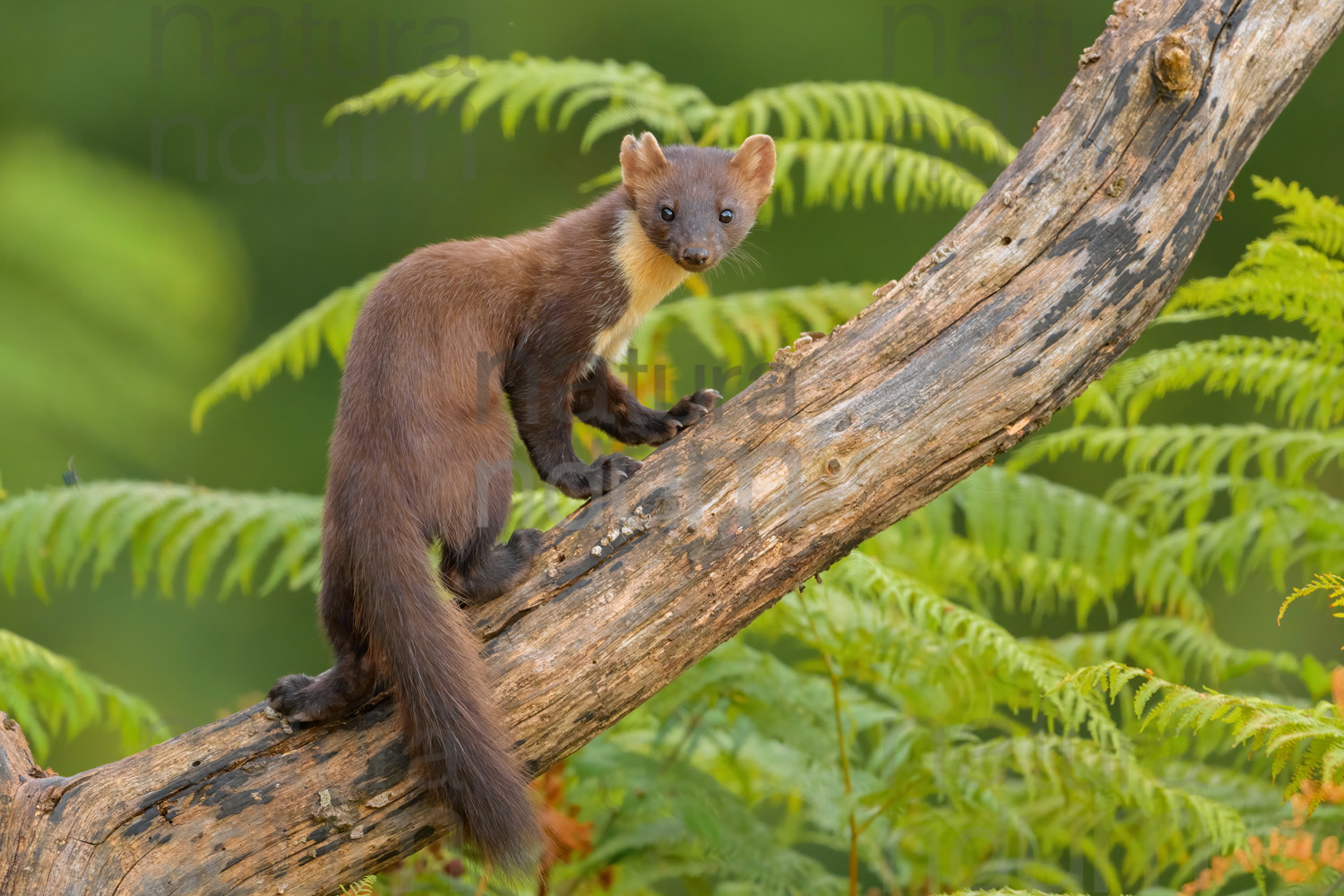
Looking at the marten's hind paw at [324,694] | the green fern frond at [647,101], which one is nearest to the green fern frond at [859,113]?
the green fern frond at [647,101]

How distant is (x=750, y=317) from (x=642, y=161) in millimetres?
891

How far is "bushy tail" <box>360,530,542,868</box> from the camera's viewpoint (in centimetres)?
216

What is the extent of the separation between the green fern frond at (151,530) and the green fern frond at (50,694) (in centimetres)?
35

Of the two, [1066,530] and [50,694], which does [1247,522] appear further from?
[50,694]

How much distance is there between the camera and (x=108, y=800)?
2258mm

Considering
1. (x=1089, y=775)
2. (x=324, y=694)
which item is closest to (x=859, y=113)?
(x=1089, y=775)

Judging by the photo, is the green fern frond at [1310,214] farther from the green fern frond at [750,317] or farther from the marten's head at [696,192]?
the marten's head at [696,192]

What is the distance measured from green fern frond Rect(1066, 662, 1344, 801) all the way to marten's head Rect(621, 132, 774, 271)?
1.44 metres

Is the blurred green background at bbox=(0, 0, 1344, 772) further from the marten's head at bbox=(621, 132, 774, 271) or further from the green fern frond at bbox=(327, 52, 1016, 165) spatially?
the marten's head at bbox=(621, 132, 774, 271)

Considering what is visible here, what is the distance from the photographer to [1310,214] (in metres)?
3.31

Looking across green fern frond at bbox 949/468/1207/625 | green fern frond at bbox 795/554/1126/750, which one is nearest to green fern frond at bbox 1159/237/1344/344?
green fern frond at bbox 949/468/1207/625

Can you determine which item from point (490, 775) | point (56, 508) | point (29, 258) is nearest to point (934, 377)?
point (490, 775)

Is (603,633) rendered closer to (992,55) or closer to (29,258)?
(29,258)

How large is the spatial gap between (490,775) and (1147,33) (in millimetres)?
1974
